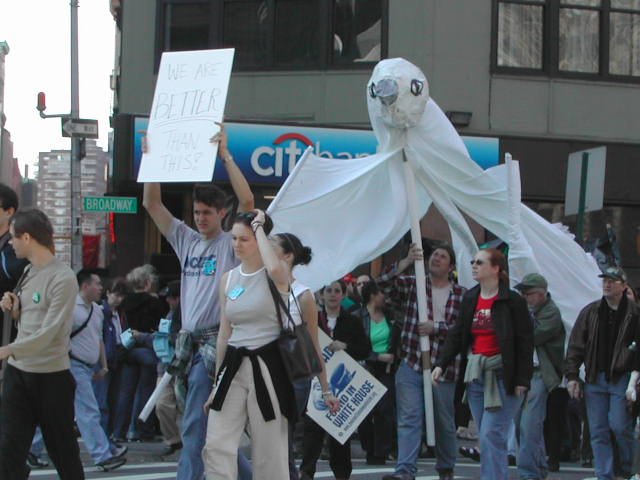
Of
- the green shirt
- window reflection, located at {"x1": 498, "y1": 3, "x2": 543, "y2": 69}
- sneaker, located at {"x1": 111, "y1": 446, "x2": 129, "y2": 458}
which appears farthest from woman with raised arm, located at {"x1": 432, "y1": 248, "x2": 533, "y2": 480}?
window reflection, located at {"x1": 498, "y1": 3, "x2": 543, "y2": 69}

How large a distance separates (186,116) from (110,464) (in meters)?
4.14

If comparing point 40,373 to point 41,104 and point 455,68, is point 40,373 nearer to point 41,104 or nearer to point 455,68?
point 455,68

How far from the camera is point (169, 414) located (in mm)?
11609

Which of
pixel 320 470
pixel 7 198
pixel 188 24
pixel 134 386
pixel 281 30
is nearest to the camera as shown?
pixel 7 198

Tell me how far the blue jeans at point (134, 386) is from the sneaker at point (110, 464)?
279cm

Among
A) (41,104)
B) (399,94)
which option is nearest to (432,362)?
(399,94)

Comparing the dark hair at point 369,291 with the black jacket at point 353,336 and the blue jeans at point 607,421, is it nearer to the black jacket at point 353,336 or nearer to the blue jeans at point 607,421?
the black jacket at point 353,336

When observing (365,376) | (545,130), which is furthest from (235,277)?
(545,130)

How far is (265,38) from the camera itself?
19.8 metres

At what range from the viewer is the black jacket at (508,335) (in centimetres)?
845

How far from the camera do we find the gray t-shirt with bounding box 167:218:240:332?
7.27 m

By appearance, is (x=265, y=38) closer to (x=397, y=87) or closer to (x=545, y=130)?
(x=545, y=130)

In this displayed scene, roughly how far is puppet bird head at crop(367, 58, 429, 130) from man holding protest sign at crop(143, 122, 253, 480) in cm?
282

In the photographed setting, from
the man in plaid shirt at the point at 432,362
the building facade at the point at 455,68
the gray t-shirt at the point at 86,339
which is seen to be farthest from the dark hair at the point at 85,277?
the building facade at the point at 455,68
